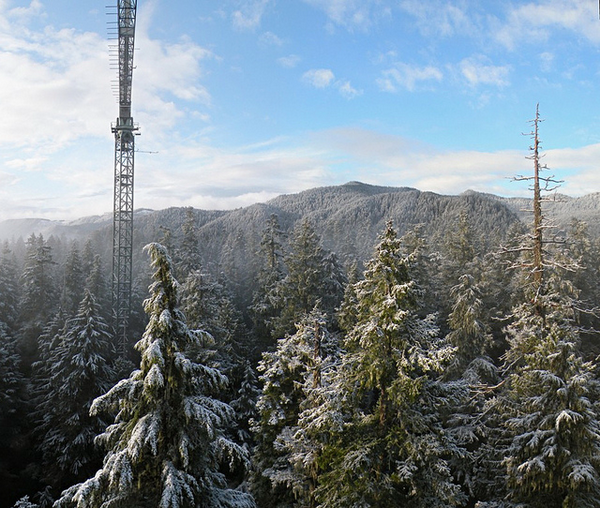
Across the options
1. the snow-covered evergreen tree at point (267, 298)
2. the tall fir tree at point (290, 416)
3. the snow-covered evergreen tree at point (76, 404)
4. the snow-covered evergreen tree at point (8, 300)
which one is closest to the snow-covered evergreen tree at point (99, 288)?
the snow-covered evergreen tree at point (8, 300)

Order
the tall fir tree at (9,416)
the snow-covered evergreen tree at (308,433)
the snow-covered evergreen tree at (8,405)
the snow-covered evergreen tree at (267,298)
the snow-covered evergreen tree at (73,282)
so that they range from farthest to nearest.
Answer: the snow-covered evergreen tree at (73,282) < the snow-covered evergreen tree at (267,298) < the snow-covered evergreen tree at (8,405) < the tall fir tree at (9,416) < the snow-covered evergreen tree at (308,433)

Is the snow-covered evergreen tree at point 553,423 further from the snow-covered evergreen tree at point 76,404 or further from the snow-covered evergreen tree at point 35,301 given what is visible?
the snow-covered evergreen tree at point 35,301

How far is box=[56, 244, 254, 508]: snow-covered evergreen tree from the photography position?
8.52 meters

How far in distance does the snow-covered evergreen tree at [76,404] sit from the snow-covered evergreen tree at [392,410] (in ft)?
66.2

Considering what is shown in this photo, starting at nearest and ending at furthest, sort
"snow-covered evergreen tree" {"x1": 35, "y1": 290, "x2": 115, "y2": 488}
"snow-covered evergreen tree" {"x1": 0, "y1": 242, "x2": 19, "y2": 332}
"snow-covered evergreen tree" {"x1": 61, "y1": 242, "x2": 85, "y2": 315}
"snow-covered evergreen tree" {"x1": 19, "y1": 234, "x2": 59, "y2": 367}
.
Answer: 1. "snow-covered evergreen tree" {"x1": 35, "y1": 290, "x2": 115, "y2": 488}
2. "snow-covered evergreen tree" {"x1": 19, "y1": 234, "x2": 59, "y2": 367}
3. "snow-covered evergreen tree" {"x1": 0, "y1": 242, "x2": 19, "y2": 332}
4. "snow-covered evergreen tree" {"x1": 61, "y1": 242, "x2": 85, "y2": 315}

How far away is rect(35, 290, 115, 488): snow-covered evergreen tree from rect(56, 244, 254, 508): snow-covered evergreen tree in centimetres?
2048

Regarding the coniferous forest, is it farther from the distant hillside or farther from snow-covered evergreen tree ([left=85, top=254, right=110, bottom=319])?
the distant hillside

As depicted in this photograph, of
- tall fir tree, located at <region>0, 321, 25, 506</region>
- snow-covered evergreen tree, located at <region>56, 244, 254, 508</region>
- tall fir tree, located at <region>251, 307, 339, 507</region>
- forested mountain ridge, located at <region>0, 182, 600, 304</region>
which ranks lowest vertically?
tall fir tree, located at <region>0, 321, 25, 506</region>

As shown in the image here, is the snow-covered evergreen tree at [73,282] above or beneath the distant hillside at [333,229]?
beneath

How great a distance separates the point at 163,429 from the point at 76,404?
74.3 ft

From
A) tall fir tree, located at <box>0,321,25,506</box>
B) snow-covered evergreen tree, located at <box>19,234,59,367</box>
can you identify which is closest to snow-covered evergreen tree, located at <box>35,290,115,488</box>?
tall fir tree, located at <box>0,321,25,506</box>

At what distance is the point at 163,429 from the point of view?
9.31 m

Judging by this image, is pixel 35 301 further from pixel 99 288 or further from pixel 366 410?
A: pixel 366 410

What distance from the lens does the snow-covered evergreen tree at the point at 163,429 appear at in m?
8.52
